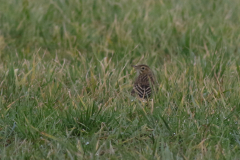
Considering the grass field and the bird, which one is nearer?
the grass field

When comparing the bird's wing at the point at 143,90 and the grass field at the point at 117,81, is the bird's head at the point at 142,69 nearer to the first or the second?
the grass field at the point at 117,81

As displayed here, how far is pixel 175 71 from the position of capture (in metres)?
6.32

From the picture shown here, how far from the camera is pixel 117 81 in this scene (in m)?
5.86

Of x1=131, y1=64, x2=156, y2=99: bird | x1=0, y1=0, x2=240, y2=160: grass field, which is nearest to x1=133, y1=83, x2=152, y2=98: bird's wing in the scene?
x1=131, y1=64, x2=156, y2=99: bird

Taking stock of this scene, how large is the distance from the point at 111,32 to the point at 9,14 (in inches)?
69.3

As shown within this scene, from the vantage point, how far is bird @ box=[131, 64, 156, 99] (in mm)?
5766

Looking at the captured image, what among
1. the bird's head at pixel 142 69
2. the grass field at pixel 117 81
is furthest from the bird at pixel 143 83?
the grass field at pixel 117 81

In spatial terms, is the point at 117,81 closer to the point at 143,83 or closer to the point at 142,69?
the point at 143,83

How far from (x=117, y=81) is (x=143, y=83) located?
33cm

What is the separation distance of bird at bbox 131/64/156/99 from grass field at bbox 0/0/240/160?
0.46ft

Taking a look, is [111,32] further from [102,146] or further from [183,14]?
[102,146]

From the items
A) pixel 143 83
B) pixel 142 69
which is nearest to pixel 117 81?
pixel 143 83

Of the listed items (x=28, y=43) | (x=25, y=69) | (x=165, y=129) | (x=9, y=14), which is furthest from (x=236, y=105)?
(x=9, y=14)

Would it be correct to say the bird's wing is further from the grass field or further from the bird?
the grass field
